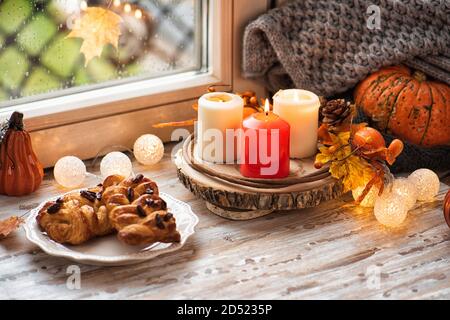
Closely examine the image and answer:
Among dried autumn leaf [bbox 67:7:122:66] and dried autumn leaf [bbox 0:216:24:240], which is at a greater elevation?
dried autumn leaf [bbox 67:7:122:66]

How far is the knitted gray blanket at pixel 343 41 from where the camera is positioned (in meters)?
1.41

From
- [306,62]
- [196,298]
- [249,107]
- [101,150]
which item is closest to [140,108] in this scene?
[101,150]

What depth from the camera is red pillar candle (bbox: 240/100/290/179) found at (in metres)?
1.23

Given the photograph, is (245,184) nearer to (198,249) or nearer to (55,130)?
(198,249)

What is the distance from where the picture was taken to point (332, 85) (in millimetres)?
1486

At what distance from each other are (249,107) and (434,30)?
1.18ft

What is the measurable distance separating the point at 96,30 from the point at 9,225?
1.37 ft

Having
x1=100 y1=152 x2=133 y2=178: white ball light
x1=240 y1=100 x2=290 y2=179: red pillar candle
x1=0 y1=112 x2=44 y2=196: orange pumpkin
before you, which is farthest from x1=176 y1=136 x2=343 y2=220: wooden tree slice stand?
x1=0 y1=112 x2=44 y2=196: orange pumpkin

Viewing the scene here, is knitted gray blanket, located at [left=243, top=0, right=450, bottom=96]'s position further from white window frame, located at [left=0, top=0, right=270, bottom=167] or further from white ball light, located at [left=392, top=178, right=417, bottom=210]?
white ball light, located at [left=392, top=178, right=417, bottom=210]

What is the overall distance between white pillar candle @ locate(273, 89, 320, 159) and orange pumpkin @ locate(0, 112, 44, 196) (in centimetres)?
42

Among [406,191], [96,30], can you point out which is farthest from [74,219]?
[406,191]

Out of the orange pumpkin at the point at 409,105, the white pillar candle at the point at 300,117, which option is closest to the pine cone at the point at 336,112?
the white pillar candle at the point at 300,117

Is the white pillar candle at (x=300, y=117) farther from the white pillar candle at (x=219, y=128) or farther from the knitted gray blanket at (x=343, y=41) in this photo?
the knitted gray blanket at (x=343, y=41)

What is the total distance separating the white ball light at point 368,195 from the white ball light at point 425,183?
0.08m
